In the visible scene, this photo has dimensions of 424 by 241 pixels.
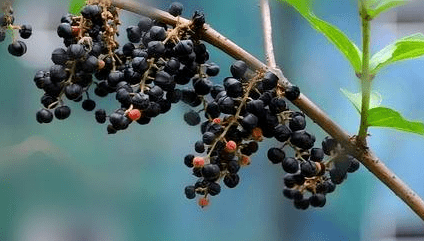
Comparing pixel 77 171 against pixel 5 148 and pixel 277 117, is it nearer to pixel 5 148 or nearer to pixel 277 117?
pixel 5 148

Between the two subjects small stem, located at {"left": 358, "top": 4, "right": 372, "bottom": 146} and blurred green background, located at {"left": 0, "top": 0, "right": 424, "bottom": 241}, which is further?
blurred green background, located at {"left": 0, "top": 0, "right": 424, "bottom": 241}

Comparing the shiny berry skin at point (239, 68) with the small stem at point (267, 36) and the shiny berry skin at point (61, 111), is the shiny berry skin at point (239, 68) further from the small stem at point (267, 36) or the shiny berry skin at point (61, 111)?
the shiny berry skin at point (61, 111)

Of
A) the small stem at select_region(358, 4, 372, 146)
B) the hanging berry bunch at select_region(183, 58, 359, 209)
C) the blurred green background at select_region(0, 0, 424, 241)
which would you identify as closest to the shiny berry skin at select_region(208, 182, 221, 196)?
the hanging berry bunch at select_region(183, 58, 359, 209)

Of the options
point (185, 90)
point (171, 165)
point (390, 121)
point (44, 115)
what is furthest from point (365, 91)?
point (171, 165)

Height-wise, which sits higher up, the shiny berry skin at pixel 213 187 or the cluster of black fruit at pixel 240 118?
the cluster of black fruit at pixel 240 118

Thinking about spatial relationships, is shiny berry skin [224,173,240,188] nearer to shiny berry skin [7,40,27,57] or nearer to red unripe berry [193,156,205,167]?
red unripe berry [193,156,205,167]

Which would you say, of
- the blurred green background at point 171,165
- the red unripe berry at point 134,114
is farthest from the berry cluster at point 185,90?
the blurred green background at point 171,165
